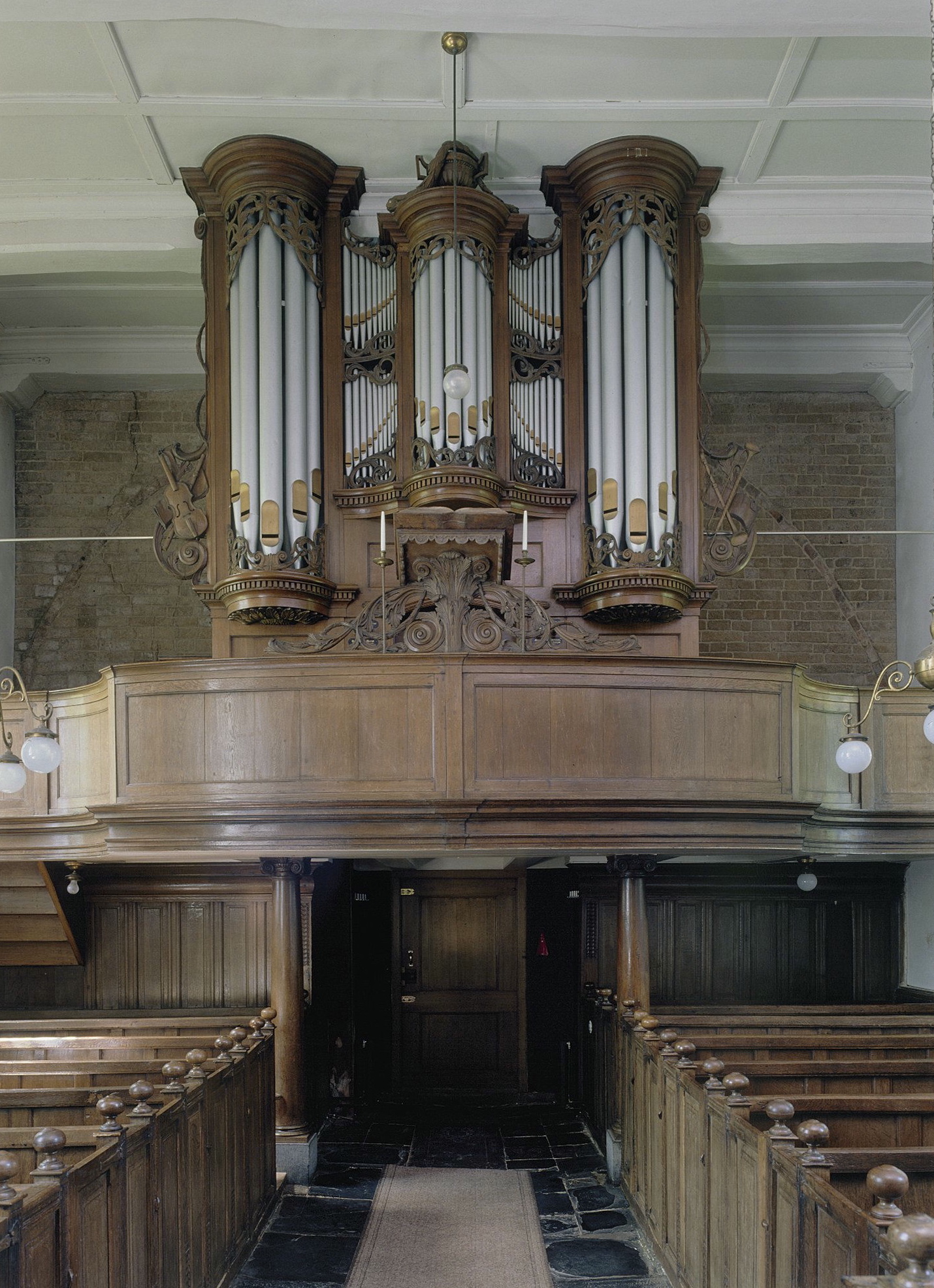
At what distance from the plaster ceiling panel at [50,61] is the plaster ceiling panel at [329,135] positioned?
0.58 metres

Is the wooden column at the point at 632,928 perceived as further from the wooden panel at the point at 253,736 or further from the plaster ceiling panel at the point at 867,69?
the plaster ceiling panel at the point at 867,69

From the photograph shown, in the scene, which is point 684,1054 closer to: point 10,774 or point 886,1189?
point 886,1189

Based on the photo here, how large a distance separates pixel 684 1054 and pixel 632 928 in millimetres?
2490

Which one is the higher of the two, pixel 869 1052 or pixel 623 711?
pixel 623 711

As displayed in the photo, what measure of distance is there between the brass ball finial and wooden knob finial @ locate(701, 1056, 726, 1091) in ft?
21.2

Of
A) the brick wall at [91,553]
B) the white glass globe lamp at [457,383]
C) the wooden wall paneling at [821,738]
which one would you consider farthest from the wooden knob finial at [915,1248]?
the brick wall at [91,553]

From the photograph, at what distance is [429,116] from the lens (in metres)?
8.87

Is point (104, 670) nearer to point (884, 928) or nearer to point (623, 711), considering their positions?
point (623, 711)

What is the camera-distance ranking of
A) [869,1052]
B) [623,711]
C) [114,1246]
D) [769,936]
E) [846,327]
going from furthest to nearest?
[846,327] → [769,936] → [869,1052] → [623,711] → [114,1246]

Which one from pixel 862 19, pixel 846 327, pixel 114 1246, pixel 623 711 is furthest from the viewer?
pixel 846 327

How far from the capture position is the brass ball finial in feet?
26.1

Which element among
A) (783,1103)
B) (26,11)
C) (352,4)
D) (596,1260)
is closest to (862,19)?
(352,4)

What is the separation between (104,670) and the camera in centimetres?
741

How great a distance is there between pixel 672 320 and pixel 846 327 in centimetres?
387
